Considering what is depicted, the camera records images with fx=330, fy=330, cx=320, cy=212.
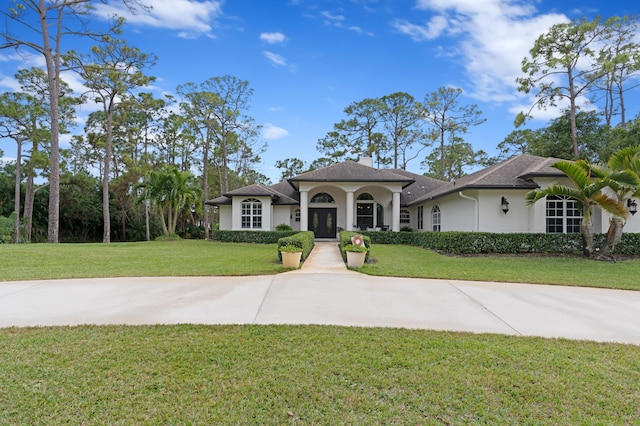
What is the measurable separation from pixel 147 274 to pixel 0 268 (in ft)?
14.0

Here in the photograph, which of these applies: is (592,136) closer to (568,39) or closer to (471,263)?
(568,39)

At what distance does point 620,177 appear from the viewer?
36.5 feet

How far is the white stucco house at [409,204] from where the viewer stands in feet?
48.1

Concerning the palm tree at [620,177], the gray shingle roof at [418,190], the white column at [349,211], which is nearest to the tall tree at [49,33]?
the white column at [349,211]

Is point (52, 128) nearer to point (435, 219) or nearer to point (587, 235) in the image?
point (435, 219)

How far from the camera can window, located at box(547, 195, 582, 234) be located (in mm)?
14664

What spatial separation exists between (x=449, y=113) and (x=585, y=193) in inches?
926

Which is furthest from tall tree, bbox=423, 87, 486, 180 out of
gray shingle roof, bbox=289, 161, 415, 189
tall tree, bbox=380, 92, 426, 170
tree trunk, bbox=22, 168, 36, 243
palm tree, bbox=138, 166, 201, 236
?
tree trunk, bbox=22, 168, 36, 243

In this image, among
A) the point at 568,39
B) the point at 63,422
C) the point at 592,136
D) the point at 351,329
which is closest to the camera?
the point at 63,422

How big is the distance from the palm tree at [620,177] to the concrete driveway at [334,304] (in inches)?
241

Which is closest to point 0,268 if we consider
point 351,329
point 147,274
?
point 147,274

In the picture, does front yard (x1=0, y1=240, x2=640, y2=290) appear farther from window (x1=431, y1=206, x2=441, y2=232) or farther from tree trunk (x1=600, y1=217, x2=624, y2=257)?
window (x1=431, y1=206, x2=441, y2=232)

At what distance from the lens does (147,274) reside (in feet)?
27.7

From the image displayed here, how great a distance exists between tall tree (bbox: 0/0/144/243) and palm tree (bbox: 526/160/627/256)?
80.6 feet
